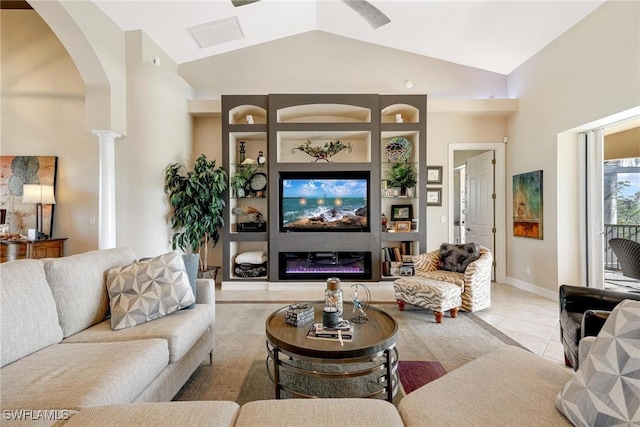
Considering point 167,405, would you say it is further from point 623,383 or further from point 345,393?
point 623,383

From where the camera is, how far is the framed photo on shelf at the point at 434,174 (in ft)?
16.3

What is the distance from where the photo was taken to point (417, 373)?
209 centimetres

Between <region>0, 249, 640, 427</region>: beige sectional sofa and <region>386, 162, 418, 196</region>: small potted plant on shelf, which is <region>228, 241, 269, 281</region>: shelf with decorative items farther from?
<region>0, 249, 640, 427</region>: beige sectional sofa

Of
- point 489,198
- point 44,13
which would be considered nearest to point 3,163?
point 44,13

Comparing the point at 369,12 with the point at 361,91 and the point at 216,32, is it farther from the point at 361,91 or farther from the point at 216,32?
the point at 216,32

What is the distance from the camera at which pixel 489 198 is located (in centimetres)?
505

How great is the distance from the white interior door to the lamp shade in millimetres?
6728

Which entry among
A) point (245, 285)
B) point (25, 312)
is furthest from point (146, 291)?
point (245, 285)

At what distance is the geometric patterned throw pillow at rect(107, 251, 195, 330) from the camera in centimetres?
186

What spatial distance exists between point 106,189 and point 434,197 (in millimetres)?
4924

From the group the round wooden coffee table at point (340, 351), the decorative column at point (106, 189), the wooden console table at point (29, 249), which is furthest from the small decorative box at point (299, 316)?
the wooden console table at point (29, 249)

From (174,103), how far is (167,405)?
14.4 ft

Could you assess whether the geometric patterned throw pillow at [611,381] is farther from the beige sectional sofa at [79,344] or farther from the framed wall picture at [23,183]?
the framed wall picture at [23,183]

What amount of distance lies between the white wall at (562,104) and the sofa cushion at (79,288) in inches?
197
